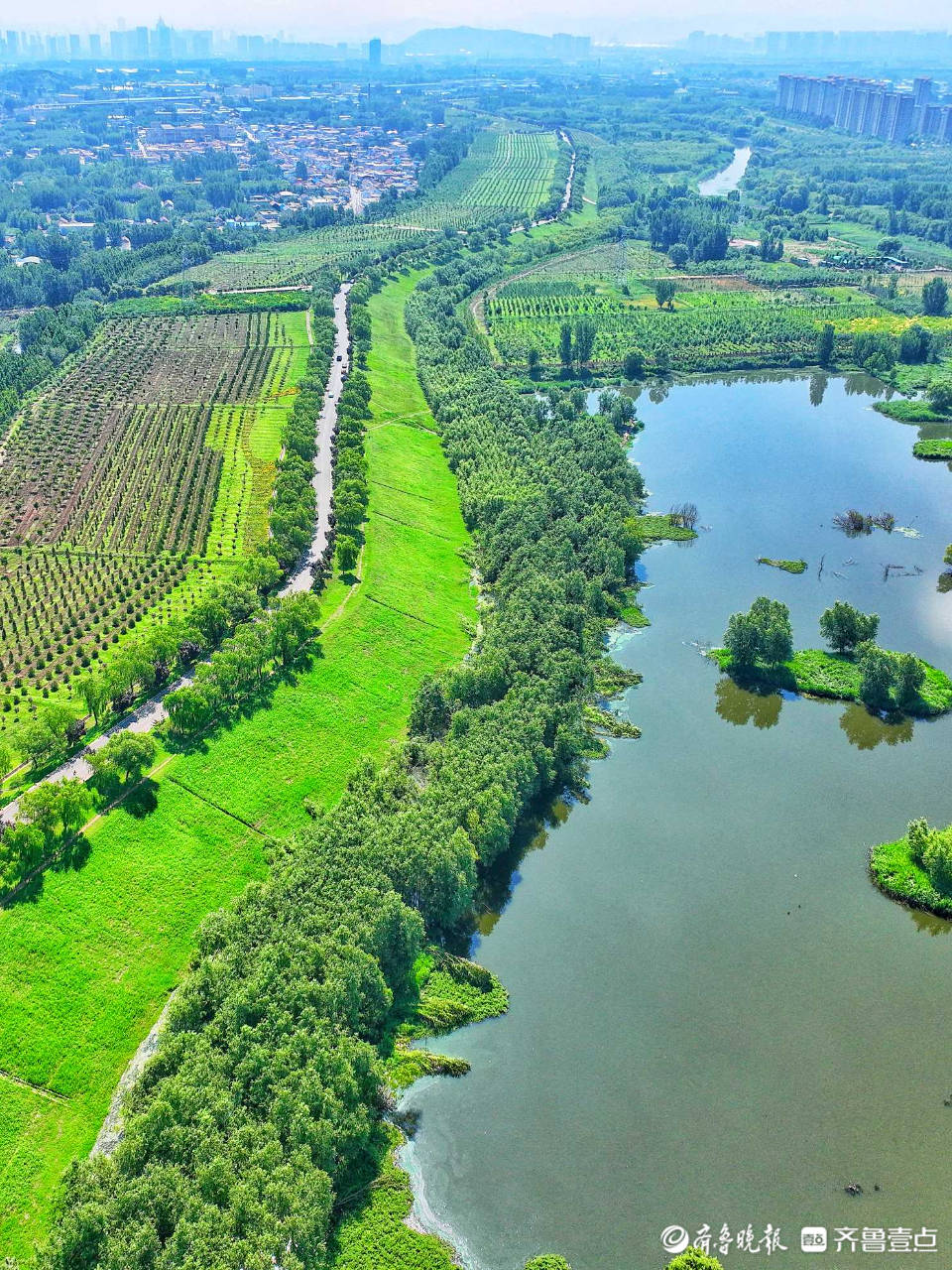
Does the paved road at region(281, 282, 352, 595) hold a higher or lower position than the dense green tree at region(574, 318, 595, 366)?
lower

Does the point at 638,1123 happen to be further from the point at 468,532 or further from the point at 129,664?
the point at 468,532

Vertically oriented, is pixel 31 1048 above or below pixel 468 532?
below

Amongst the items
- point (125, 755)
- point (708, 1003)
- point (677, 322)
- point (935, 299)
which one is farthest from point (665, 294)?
point (708, 1003)

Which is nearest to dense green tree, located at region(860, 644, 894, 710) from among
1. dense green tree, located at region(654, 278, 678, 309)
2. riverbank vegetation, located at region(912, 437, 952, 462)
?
riverbank vegetation, located at region(912, 437, 952, 462)

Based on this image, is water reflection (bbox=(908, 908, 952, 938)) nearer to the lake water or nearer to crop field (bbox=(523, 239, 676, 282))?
the lake water

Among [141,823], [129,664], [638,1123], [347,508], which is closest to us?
[638,1123]

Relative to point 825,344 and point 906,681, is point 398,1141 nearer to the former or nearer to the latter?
point 906,681

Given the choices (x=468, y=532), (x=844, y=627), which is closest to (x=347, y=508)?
(x=468, y=532)
